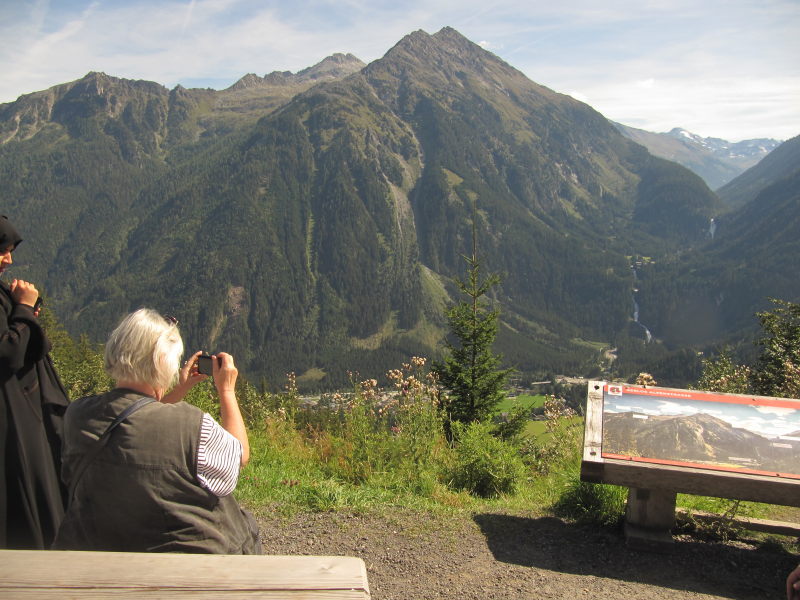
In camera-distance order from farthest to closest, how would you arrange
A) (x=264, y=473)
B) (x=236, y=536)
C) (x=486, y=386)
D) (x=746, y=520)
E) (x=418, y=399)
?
(x=486, y=386) → (x=418, y=399) → (x=264, y=473) → (x=746, y=520) → (x=236, y=536)

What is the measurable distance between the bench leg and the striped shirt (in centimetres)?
464

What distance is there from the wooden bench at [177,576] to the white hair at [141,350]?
1076 mm

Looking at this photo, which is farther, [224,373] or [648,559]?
[648,559]

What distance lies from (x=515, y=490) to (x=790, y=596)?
17.4ft

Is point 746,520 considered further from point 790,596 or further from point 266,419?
point 266,419

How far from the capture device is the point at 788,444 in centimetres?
559

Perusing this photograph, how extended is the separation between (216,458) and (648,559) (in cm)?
480

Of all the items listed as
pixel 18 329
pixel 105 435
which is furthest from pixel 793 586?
pixel 18 329

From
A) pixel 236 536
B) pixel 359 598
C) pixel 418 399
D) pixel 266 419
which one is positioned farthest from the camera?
pixel 266 419

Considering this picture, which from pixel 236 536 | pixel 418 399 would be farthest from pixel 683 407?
pixel 236 536

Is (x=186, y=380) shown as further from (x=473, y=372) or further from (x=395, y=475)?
(x=473, y=372)

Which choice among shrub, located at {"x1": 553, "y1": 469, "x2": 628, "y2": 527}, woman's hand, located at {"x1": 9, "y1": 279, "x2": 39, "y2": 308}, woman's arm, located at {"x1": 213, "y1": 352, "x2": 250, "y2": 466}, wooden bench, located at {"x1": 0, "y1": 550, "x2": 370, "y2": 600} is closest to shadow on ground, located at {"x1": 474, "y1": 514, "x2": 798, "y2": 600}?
shrub, located at {"x1": 553, "y1": 469, "x2": 628, "y2": 527}

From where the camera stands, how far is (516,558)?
5613 mm

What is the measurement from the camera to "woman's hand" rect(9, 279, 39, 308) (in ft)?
13.8
